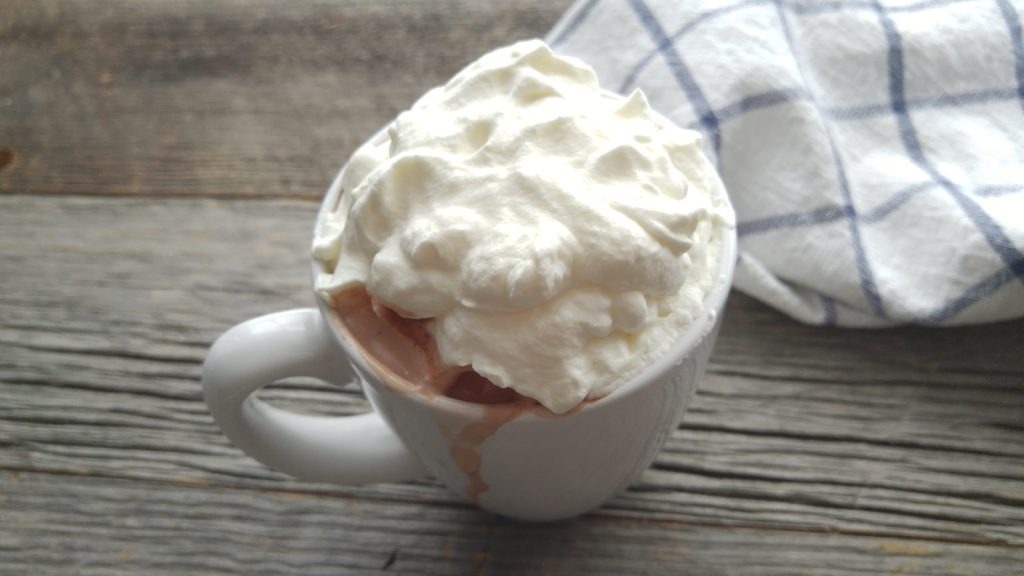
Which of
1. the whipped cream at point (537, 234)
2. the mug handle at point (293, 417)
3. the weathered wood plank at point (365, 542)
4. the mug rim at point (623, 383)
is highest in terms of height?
the whipped cream at point (537, 234)

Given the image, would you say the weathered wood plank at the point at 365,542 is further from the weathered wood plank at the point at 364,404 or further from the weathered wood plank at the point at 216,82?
the weathered wood plank at the point at 216,82

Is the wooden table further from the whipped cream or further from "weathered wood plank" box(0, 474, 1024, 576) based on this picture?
the whipped cream

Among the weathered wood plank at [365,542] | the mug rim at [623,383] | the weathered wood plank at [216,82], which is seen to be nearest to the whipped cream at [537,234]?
the mug rim at [623,383]

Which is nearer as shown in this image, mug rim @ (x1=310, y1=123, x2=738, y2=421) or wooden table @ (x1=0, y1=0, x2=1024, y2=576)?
mug rim @ (x1=310, y1=123, x2=738, y2=421)

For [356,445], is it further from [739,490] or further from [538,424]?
[739,490]

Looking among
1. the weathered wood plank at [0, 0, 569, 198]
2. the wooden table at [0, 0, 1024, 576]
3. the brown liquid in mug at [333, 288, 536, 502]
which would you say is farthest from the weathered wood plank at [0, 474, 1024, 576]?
the weathered wood plank at [0, 0, 569, 198]

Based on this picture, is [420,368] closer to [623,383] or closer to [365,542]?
[623,383]
